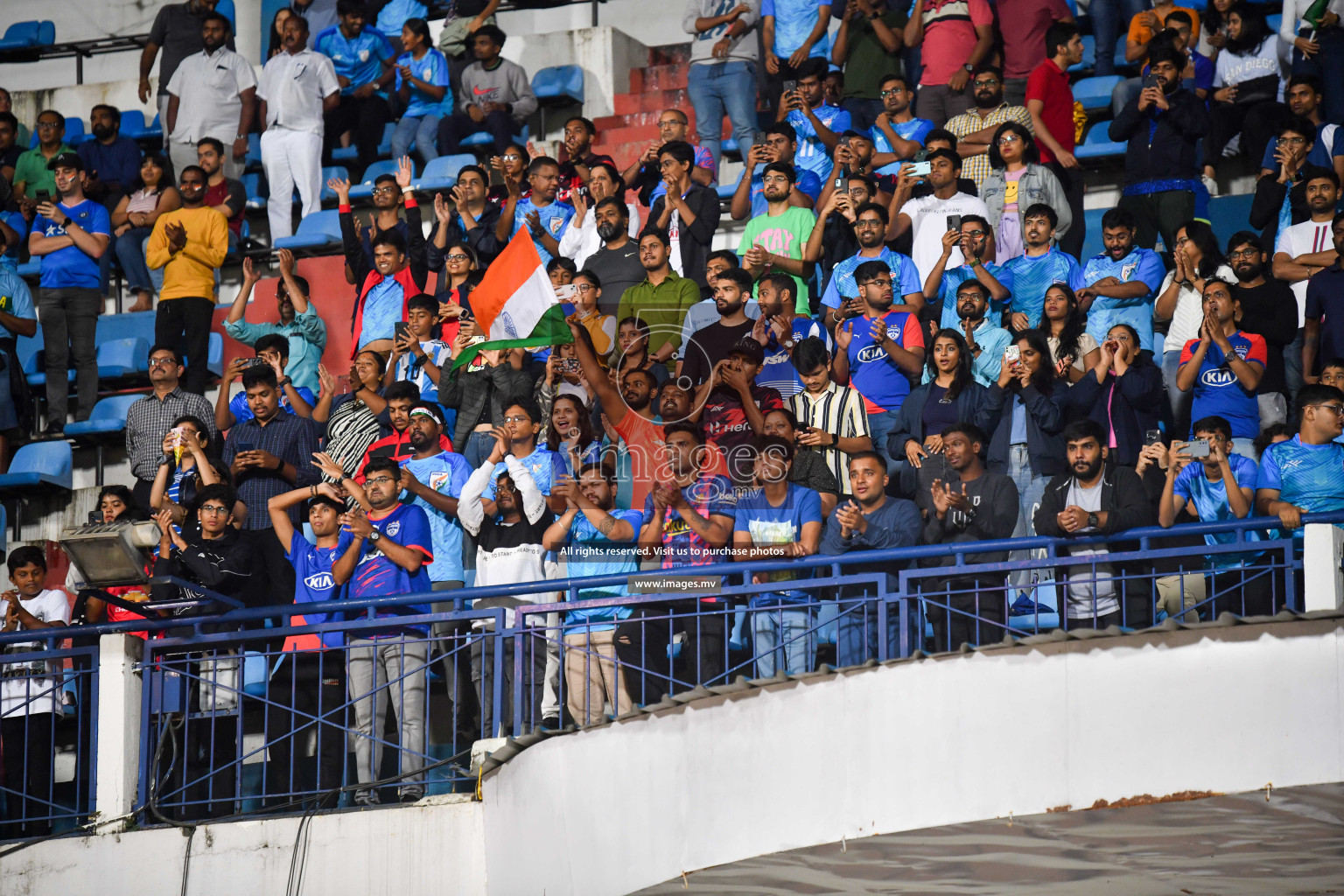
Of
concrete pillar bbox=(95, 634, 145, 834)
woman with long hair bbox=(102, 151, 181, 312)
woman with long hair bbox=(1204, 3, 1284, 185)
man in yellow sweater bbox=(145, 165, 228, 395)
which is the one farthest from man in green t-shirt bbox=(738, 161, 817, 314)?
woman with long hair bbox=(102, 151, 181, 312)

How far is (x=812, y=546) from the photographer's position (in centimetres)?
901

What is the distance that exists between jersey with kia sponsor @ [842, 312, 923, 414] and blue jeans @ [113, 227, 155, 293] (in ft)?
19.6

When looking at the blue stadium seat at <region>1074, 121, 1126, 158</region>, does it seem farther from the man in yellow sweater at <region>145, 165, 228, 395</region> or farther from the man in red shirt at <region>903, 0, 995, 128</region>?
the man in yellow sweater at <region>145, 165, 228, 395</region>

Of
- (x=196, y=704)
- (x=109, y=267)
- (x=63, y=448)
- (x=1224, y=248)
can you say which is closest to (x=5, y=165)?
(x=109, y=267)

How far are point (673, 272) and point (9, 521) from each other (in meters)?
4.99

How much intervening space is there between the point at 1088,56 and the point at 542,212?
13.9 feet

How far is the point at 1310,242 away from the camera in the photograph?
10438 mm

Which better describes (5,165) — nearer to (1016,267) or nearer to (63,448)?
(63,448)

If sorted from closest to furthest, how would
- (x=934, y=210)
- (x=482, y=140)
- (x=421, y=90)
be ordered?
(x=934, y=210), (x=482, y=140), (x=421, y=90)

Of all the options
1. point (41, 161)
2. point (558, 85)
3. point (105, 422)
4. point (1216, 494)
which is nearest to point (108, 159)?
point (41, 161)

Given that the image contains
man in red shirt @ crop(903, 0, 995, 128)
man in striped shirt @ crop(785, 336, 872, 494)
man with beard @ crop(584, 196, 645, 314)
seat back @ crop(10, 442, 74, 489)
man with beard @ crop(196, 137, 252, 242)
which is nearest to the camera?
man in striped shirt @ crop(785, 336, 872, 494)

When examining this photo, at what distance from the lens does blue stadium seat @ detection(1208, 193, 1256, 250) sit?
37.3 feet

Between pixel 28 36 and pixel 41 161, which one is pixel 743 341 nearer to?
pixel 41 161

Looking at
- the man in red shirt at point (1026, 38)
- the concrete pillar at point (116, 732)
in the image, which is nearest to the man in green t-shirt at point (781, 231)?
the man in red shirt at point (1026, 38)
